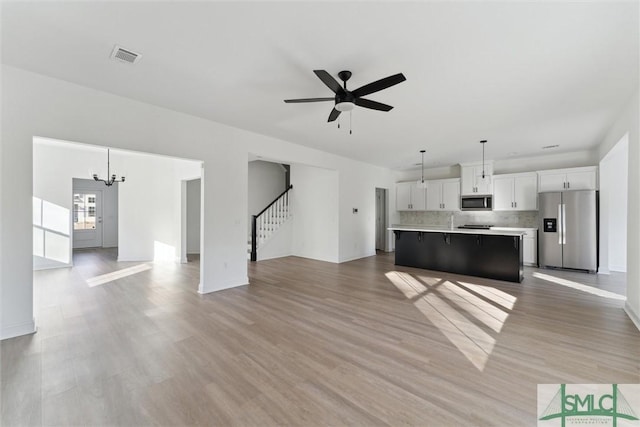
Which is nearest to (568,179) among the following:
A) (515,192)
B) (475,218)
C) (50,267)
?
(515,192)

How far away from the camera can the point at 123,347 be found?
2.71 metres

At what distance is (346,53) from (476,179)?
677cm

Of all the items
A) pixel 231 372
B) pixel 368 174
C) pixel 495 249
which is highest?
pixel 368 174

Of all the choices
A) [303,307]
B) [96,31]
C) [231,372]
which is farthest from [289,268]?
[96,31]

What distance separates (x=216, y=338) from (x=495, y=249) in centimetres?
542

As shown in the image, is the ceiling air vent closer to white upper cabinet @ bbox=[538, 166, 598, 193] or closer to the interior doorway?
the interior doorway

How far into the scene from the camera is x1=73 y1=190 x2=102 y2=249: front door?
9.68 m

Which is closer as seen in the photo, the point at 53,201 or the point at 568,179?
the point at 568,179

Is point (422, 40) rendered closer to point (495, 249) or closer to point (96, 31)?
point (96, 31)

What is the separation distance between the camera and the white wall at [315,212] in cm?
745

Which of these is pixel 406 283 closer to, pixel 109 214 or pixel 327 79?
pixel 327 79

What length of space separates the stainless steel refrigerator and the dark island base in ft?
5.48

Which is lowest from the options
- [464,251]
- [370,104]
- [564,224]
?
[464,251]

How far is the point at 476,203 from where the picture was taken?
Answer: 25.4ft
